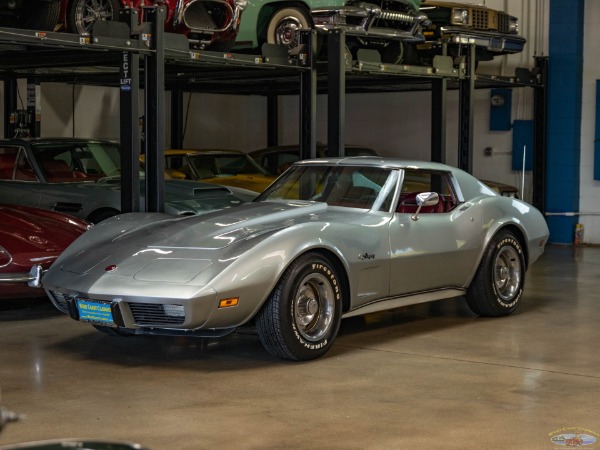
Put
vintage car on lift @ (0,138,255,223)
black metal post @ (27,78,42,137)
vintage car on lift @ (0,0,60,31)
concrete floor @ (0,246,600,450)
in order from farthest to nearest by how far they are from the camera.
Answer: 1. black metal post @ (27,78,42,137)
2. vintage car on lift @ (0,138,255,223)
3. vintage car on lift @ (0,0,60,31)
4. concrete floor @ (0,246,600,450)

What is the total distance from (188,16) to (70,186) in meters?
2.11

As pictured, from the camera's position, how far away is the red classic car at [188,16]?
9305mm

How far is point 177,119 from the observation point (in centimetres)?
1658

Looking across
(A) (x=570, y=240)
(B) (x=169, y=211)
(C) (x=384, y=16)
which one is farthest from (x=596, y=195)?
(B) (x=169, y=211)

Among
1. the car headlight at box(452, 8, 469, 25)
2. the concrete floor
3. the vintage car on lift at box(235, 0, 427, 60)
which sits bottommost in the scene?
the concrete floor

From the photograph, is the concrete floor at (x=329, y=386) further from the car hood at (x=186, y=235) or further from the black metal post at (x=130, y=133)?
the black metal post at (x=130, y=133)

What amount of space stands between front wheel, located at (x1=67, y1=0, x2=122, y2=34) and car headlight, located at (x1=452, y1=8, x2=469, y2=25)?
16.4 feet

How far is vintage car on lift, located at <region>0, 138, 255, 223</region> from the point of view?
415 inches

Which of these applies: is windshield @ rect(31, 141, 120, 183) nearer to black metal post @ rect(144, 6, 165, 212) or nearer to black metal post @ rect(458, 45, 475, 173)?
black metal post @ rect(144, 6, 165, 212)

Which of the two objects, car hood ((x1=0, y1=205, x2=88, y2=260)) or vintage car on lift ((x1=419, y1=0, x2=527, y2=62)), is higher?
vintage car on lift ((x1=419, y1=0, x2=527, y2=62))

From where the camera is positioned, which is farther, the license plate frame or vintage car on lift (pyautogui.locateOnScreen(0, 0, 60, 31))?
vintage car on lift (pyautogui.locateOnScreen(0, 0, 60, 31))

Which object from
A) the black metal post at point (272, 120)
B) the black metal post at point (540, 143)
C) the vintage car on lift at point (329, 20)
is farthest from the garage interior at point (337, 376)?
the black metal post at point (272, 120)

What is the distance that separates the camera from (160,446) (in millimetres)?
4707

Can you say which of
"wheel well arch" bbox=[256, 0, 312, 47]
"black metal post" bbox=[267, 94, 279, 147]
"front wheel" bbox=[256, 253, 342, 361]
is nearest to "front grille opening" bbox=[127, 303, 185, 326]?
"front wheel" bbox=[256, 253, 342, 361]
